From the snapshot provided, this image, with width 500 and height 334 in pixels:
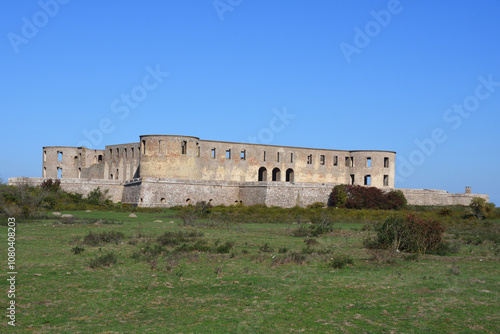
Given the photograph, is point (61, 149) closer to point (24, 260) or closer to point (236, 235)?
point (236, 235)

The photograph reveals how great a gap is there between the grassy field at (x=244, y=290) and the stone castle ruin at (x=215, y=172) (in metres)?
27.4

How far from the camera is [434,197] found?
5181 centimetres

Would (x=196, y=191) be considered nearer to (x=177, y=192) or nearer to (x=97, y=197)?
(x=177, y=192)

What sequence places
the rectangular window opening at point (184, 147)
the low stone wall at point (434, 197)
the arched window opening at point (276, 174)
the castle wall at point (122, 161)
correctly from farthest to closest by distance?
the arched window opening at point (276, 174) < the low stone wall at point (434, 197) < the castle wall at point (122, 161) < the rectangular window opening at point (184, 147)

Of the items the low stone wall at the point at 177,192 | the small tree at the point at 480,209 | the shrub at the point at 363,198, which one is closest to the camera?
the small tree at the point at 480,209

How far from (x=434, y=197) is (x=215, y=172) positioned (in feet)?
67.9

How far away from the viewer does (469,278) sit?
1223 centimetres

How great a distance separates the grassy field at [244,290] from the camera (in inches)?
334

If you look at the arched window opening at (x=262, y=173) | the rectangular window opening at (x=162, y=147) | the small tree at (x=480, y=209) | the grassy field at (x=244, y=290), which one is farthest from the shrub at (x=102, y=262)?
the arched window opening at (x=262, y=173)

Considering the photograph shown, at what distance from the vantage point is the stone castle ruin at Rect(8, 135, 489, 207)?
44.7m

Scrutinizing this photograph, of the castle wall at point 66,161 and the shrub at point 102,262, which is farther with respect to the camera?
the castle wall at point 66,161

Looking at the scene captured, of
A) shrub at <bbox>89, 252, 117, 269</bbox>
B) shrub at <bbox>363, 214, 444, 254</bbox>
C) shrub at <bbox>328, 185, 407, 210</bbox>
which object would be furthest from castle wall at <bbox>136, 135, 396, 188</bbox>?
shrub at <bbox>89, 252, 117, 269</bbox>

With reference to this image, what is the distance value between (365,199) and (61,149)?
29782 millimetres

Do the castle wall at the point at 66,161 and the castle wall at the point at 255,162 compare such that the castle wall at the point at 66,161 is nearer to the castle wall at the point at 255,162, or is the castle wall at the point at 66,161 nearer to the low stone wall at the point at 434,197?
the castle wall at the point at 255,162
